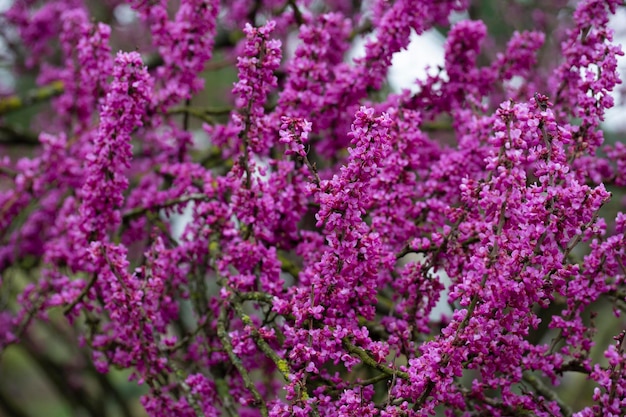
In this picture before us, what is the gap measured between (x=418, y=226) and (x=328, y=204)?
1031 millimetres

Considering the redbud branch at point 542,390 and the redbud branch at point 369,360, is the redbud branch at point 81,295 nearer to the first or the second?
the redbud branch at point 369,360

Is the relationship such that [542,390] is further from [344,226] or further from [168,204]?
[168,204]

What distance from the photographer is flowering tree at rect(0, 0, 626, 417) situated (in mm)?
2422

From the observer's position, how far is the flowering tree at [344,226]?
242cm

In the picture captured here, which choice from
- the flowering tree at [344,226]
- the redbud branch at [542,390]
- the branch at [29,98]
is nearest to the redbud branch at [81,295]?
the flowering tree at [344,226]

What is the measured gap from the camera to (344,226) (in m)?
2.46

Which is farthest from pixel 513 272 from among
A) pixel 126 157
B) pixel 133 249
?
pixel 133 249

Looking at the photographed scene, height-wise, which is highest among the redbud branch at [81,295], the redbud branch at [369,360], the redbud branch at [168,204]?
the redbud branch at [168,204]

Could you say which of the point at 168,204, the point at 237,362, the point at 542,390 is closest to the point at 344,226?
the point at 237,362

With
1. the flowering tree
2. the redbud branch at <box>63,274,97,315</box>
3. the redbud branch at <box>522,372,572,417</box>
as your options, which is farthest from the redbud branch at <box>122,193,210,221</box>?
the redbud branch at <box>522,372,572,417</box>

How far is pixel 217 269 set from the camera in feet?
10.3

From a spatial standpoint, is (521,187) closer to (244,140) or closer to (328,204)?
(328,204)

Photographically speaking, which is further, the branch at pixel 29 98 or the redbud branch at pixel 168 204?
the branch at pixel 29 98

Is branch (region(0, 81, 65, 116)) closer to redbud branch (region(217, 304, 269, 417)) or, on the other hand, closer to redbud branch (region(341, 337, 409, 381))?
redbud branch (region(217, 304, 269, 417))
